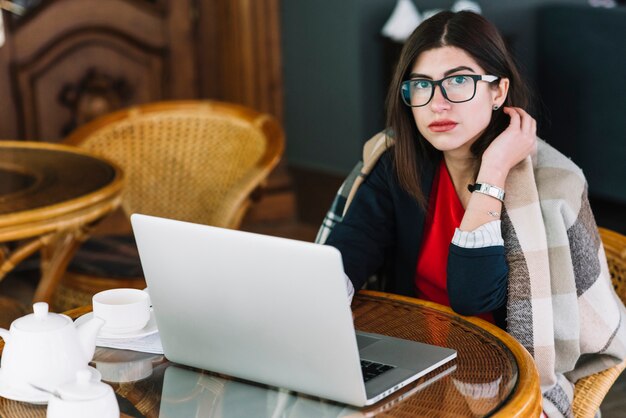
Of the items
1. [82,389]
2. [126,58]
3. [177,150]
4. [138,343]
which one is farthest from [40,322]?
[126,58]

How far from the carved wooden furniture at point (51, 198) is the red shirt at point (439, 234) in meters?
0.89

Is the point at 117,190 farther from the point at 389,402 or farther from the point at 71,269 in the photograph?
the point at 389,402

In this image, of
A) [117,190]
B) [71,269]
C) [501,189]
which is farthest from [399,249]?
[71,269]

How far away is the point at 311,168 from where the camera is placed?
479 centimetres

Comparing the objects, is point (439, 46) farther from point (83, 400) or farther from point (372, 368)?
point (83, 400)

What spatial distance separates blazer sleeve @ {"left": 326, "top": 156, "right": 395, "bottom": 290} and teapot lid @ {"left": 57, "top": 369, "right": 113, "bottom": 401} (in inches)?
27.5

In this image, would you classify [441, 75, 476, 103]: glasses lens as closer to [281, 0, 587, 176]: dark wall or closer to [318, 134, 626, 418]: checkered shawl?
[318, 134, 626, 418]: checkered shawl

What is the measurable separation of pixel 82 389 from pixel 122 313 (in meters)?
0.36

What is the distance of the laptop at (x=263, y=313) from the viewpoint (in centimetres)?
124

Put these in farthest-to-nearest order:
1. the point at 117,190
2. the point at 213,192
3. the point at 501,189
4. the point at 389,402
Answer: the point at 213,192 → the point at 117,190 → the point at 501,189 → the point at 389,402

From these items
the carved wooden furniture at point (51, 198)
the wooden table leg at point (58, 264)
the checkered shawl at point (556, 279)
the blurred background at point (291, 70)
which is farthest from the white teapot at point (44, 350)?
the blurred background at point (291, 70)

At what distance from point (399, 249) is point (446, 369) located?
1.59 feet

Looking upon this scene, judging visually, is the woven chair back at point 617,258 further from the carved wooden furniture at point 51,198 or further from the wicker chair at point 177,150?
the wicker chair at point 177,150

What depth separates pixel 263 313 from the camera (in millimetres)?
1313
